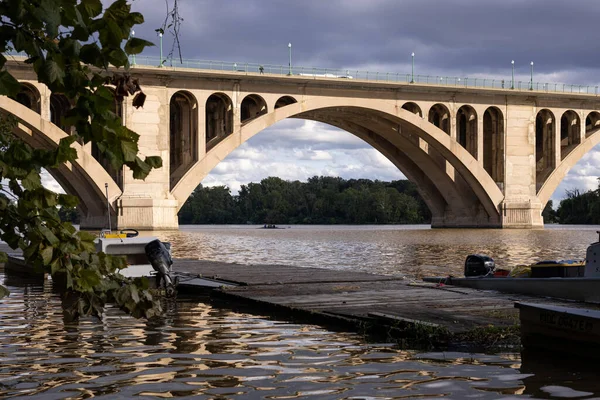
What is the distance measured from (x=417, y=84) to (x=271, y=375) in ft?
194

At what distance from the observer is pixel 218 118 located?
2469 inches

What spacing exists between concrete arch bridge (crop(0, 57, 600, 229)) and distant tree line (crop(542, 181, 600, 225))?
1326 inches

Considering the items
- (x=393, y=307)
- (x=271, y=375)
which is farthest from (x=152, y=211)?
(x=271, y=375)

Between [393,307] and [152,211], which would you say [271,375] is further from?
[152,211]

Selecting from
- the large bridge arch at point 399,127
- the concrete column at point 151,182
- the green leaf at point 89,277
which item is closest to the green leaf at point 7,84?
the green leaf at point 89,277

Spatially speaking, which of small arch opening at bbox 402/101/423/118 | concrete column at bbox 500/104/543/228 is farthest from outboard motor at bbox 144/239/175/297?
concrete column at bbox 500/104/543/228

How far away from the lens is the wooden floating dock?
11664mm

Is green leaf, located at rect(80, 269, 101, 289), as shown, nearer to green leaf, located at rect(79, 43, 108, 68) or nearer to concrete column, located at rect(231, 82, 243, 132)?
green leaf, located at rect(79, 43, 108, 68)

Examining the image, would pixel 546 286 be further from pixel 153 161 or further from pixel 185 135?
pixel 185 135

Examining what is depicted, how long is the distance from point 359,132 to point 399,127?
18.8 feet

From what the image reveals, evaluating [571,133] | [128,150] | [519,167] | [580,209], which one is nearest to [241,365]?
[128,150]

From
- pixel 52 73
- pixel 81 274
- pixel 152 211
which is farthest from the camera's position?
pixel 152 211

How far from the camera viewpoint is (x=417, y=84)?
66.2m

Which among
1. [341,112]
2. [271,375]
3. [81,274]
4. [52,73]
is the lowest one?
[271,375]
